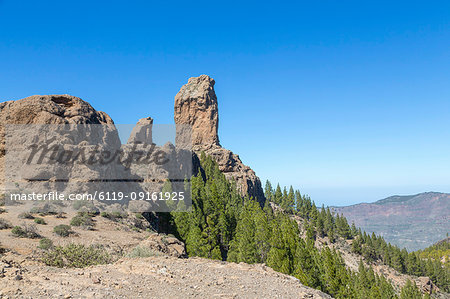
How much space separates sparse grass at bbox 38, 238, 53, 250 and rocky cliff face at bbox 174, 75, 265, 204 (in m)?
75.1

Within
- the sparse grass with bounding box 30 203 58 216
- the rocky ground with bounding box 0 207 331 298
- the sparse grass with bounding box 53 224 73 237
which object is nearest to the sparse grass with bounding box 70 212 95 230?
the sparse grass with bounding box 53 224 73 237

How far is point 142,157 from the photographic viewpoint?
51000 mm

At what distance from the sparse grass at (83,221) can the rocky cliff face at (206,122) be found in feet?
224

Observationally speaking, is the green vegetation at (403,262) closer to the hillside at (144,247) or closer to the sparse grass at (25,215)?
the hillside at (144,247)

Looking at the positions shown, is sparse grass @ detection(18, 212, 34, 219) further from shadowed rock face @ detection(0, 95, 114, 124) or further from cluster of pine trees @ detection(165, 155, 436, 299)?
cluster of pine trees @ detection(165, 155, 436, 299)

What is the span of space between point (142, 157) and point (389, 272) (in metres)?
94.8

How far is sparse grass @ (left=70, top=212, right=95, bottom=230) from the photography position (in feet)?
74.1

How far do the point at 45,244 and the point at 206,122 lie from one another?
289 feet

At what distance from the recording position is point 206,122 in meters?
103

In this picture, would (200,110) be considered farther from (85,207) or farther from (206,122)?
(85,207)

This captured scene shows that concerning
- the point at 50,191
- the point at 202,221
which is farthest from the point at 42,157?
the point at 202,221

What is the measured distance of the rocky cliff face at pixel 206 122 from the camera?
94.1 metres

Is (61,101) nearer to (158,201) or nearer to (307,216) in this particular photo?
(158,201)

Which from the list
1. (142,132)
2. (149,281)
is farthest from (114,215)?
(142,132)
